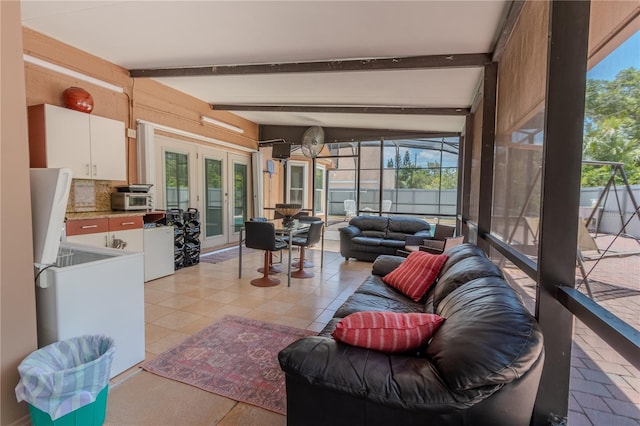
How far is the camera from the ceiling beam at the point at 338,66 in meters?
3.01

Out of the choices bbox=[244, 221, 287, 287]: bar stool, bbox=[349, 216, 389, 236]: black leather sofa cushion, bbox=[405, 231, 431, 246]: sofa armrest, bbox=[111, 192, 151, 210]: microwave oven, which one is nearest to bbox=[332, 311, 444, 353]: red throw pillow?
bbox=[244, 221, 287, 287]: bar stool

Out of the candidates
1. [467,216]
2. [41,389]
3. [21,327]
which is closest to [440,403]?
[41,389]

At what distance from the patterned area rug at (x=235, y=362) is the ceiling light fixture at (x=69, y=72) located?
3.26 m

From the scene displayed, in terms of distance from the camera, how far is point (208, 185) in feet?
19.3

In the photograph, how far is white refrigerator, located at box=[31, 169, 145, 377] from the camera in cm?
168

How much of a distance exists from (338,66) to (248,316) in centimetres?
277

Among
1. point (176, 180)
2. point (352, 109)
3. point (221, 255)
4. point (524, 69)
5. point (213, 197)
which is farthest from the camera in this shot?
point (213, 197)

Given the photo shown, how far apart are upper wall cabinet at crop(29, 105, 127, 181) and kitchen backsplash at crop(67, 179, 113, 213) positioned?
0.23 metres

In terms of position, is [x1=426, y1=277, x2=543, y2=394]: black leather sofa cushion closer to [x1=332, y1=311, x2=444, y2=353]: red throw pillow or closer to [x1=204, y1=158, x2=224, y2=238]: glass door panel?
A: [x1=332, y1=311, x2=444, y2=353]: red throw pillow

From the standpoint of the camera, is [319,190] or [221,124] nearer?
[221,124]

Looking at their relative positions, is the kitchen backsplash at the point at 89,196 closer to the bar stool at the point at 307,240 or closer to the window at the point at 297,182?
the bar stool at the point at 307,240

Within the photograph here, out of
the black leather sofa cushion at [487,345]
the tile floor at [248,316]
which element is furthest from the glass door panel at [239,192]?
the black leather sofa cushion at [487,345]

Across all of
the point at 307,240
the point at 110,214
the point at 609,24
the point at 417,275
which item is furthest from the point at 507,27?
the point at 110,214

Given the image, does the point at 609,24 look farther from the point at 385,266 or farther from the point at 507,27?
the point at 385,266
